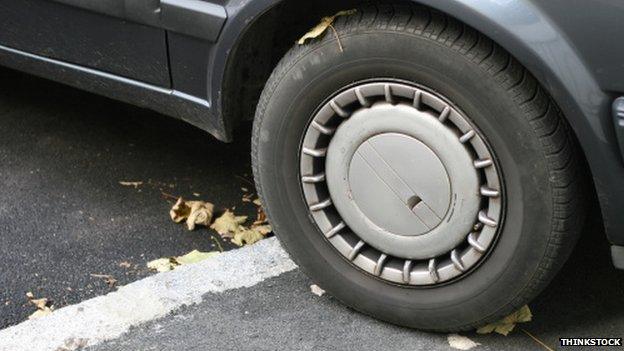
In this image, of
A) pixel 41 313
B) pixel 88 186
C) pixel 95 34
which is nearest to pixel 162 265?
pixel 41 313

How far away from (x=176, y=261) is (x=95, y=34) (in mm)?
777

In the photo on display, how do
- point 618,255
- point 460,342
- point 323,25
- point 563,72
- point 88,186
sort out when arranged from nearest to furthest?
point 563,72 < point 618,255 < point 323,25 < point 460,342 < point 88,186

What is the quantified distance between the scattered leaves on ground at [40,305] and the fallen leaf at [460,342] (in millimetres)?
1188

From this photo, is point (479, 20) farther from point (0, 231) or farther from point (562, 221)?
point (0, 231)

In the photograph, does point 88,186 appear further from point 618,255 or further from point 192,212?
point 618,255

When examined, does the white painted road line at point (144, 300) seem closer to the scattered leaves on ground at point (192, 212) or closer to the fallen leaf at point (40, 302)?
the fallen leaf at point (40, 302)

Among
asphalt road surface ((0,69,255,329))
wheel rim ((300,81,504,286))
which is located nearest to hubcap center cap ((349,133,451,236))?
wheel rim ((300,81,504,286))

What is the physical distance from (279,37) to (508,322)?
3.50 feet

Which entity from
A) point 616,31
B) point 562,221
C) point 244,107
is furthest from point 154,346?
point 616,31

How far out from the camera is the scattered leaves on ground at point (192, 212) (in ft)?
10.8

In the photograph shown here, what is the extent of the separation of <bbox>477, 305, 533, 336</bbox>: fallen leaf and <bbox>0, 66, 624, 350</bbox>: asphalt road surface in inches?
0.9

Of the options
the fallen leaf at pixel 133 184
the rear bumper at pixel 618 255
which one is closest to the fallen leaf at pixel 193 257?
the fallen leaf at pixel 133 184

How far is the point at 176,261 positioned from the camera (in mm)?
3078

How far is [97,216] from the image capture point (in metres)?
3.33
